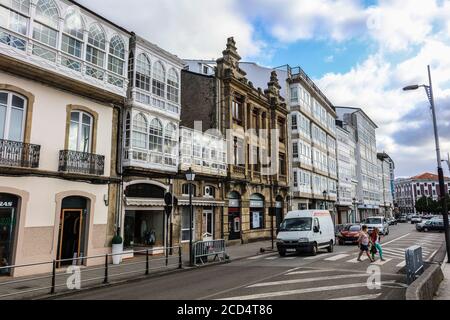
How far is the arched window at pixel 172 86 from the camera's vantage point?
21.2 metres

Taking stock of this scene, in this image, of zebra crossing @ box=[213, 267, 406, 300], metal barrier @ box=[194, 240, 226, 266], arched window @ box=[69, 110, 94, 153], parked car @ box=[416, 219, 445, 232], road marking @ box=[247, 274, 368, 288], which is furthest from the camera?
parked car @ box=[416, 219, 445, 232]

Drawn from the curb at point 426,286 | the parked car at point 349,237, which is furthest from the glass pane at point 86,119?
the parked car at point 349,237

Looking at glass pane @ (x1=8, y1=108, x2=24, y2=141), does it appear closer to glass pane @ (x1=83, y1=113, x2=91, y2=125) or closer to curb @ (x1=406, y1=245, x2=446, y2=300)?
glass pane @ (x1=83, y1=113, x2=91, y2=125)

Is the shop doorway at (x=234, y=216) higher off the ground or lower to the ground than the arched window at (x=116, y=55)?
lower

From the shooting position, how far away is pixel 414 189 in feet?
493

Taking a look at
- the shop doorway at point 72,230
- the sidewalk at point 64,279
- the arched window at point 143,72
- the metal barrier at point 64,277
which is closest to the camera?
the sidewalk at point 64,279

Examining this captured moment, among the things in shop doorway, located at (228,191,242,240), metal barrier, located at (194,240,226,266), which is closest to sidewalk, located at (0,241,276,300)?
metal barrier, located at (194,240,226,266)

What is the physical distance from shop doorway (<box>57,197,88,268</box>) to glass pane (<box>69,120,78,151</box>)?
2.30 metres

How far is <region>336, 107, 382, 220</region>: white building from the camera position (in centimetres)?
6706

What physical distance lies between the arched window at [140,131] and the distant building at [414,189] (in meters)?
150

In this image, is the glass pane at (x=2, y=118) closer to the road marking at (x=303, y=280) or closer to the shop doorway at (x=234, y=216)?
the road marking at (x=303, y=280)

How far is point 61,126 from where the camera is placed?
15102mm
